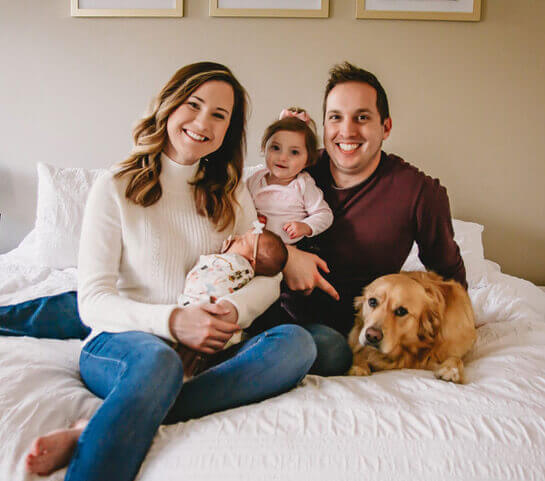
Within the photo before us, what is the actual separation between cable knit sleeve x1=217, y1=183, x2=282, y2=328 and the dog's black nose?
286 mm

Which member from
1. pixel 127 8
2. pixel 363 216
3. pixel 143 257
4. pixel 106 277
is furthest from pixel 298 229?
pixel 127 8

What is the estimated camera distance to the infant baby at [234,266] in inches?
46.8

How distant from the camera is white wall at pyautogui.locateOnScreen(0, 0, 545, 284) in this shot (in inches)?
99.1

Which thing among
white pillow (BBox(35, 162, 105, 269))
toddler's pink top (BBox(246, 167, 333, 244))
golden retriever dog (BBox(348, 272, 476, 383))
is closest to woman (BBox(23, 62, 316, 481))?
toddler's pink top (BBox(246, 167, 333, 244))

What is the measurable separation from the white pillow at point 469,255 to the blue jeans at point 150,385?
112 centimetres

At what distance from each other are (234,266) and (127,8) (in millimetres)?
2021

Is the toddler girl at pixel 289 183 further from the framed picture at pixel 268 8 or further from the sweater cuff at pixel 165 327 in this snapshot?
the framed picture at pixel 268 8

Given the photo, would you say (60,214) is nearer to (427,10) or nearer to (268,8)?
(268,8)

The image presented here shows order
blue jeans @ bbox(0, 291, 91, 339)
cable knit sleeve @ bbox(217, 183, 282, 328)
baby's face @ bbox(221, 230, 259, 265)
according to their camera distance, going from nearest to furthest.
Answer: cable knit sleeve @ bbox(217, 183, 282, 328) → baby's face @ bbox(221, 230, 259, 265) → blue jeans @ bbox(0, 291, 91, 339)

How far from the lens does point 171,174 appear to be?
4.50 feet

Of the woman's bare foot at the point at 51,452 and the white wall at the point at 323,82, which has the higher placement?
the white wall at the point at 323,82

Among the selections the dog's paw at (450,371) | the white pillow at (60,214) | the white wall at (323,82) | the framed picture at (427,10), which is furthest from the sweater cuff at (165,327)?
the framed picture at (427,10)

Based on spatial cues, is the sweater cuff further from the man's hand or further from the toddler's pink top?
the toddler's pink top

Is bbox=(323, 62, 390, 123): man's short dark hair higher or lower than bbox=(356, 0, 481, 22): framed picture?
lower
